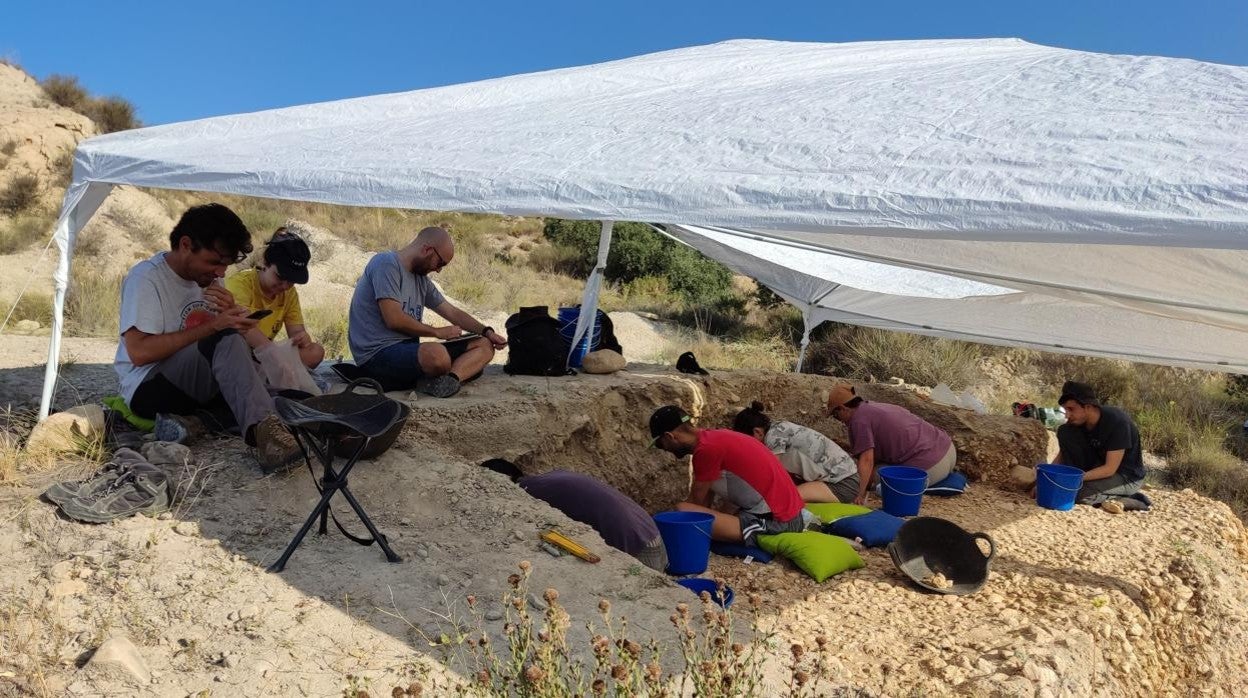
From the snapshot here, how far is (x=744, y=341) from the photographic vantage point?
15.9 meters

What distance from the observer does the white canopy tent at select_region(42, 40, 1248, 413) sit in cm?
302

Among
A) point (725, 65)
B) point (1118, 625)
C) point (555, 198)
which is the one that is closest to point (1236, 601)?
point (1118, 625)

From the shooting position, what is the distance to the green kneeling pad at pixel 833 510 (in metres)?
6.13

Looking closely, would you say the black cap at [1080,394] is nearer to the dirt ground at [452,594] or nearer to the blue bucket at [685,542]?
the dirt ground at [452,594]

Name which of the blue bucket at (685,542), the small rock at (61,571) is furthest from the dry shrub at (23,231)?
the blue bucket at (685,542)

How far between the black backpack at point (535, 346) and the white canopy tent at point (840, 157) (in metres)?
1.86

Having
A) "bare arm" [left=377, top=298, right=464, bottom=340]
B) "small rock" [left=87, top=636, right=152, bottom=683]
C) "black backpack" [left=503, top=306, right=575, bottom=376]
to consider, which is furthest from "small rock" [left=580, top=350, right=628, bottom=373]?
"small rock" [left=87, top=636, right=152, bottom=683]

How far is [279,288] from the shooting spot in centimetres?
546

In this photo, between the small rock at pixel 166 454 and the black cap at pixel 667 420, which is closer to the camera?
the small rock at pixel 166 454

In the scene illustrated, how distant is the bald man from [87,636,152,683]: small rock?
2.88 metres

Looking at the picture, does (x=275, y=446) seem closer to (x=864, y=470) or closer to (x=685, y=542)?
(x=685, y=542)

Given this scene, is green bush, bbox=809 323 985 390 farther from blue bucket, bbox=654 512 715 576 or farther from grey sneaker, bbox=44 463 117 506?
grey sneaker, bbox=44 463 117 506

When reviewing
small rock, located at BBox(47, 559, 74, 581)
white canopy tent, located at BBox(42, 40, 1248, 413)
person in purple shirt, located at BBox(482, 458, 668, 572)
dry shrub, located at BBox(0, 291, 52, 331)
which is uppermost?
white canopy tent, located at BBox(42, 40, 1248, 413)

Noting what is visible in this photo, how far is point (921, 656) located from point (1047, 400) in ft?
38.3
